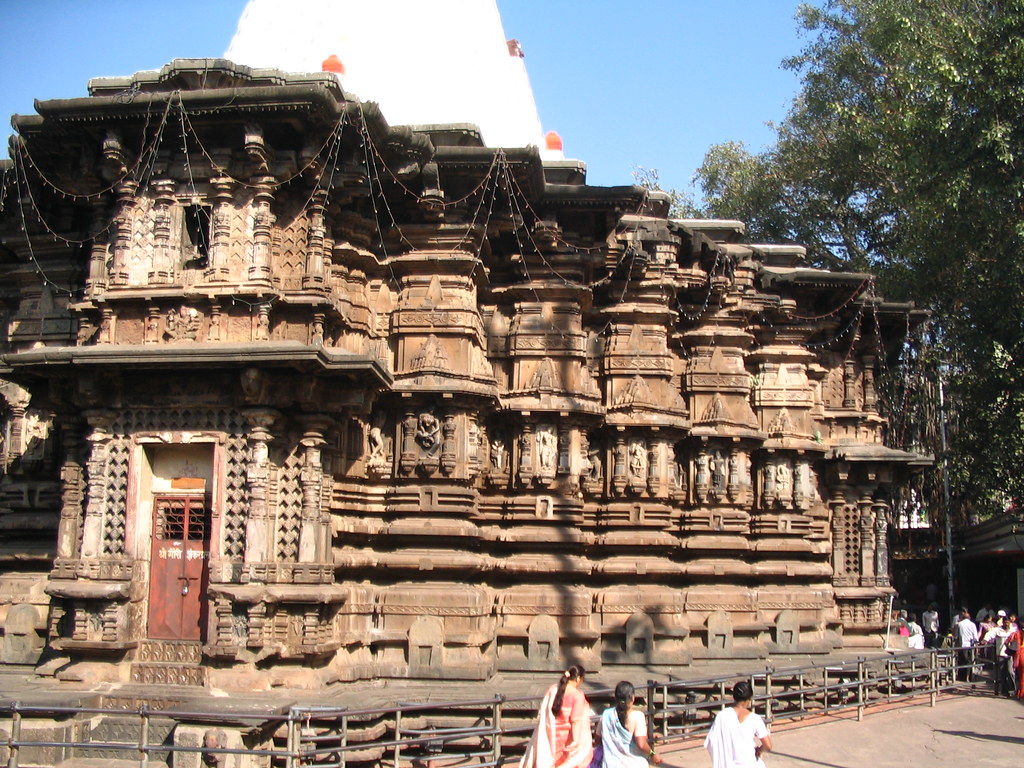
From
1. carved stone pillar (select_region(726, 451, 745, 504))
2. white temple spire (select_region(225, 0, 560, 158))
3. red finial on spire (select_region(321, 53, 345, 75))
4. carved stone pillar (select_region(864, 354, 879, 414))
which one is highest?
white temple spire (select_region(225, 0, 560, 158))

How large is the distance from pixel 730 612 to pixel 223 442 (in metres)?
9.07

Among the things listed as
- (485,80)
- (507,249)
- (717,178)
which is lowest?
(507,249)

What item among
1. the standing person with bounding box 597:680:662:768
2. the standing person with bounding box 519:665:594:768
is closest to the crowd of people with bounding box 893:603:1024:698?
the standing person with bounding box 519:665:594:768

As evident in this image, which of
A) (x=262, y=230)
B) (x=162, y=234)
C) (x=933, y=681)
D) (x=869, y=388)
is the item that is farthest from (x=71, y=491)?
(x=869, y=388)

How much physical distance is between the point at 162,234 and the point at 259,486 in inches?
131

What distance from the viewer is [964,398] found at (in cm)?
2594

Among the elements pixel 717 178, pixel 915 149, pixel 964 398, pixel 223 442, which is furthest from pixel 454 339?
pixel 717 178

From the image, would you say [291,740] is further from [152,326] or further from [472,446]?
[472,446]

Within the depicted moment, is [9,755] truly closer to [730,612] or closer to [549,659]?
[549,659]

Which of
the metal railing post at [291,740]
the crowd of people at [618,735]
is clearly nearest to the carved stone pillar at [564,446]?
the crowd of people at [618,735]

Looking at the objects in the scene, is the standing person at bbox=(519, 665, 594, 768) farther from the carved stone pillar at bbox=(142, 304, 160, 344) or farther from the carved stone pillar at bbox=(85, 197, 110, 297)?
the carved stone pillar at bbox=(85, 197, 110, 297)

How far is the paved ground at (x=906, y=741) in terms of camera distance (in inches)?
469

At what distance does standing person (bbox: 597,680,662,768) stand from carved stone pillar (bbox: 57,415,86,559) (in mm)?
7316

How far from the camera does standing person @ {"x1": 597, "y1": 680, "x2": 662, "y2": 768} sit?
807 centimetres
